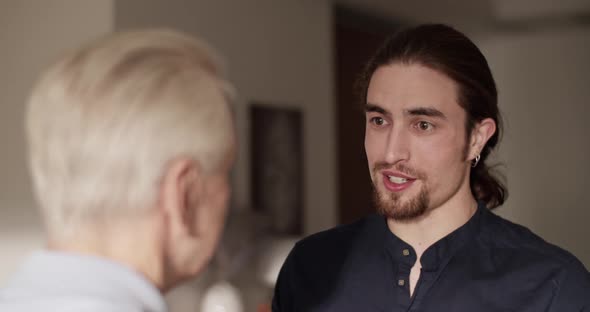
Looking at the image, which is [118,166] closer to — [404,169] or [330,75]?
[404,169]

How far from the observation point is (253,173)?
12.3 feet

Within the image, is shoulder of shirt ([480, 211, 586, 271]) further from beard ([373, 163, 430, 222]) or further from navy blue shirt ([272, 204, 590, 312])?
beard ([373, 163, 430, 222])

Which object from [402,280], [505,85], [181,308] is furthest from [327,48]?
[402,280]

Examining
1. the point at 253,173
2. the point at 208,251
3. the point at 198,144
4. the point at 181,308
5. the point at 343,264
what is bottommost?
the point at 181,308

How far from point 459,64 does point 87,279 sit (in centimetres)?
128

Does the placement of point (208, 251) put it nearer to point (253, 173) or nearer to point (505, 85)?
point (253, 173)

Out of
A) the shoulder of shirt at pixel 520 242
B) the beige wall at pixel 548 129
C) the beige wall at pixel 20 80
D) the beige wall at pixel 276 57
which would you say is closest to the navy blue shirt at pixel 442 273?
the shoulder of shirt at pixel 520 242

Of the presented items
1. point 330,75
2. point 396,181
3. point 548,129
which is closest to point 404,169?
point 396,181

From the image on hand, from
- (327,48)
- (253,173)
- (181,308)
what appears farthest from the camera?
(327,48)

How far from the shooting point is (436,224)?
1.81 m

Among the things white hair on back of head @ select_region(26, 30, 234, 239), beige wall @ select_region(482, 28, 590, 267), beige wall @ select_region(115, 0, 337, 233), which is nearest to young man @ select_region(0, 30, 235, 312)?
white hair on back of head @ select_region(26, 30, 234, 239)

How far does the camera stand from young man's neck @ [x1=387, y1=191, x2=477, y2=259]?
1.80 meters

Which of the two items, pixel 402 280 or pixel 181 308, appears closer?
pixel 402 280

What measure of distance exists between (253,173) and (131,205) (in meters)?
2.93
